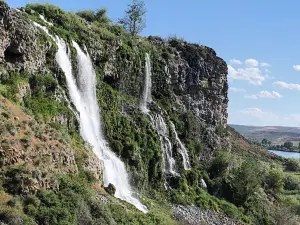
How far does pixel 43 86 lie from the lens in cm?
4175

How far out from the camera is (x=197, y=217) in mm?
51188

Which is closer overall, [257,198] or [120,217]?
[120,217]

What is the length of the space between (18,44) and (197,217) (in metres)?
29.0

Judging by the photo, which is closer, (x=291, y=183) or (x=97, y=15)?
(x=97, y=15)

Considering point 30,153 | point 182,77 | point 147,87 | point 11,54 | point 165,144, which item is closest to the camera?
point 30,153

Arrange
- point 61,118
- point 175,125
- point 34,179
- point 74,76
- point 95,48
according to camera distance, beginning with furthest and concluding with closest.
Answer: point 175,125 < point 95,48 < point 74,76 < point 61,118 < point 34,179

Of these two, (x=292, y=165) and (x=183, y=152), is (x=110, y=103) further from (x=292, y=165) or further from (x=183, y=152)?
(x=292, y=165)

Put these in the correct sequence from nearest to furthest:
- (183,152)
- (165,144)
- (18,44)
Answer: (18,44) < (165,144) < (183,152)

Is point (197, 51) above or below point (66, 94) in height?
above

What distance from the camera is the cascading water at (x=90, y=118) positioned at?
45.2 m

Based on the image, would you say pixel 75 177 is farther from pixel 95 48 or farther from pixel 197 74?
pixel 197 74

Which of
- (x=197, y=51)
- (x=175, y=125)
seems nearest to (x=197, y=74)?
(x=197, y=51)

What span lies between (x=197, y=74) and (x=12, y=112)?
167 feet

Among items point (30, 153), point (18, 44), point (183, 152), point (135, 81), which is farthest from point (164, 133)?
point (30, 153)
